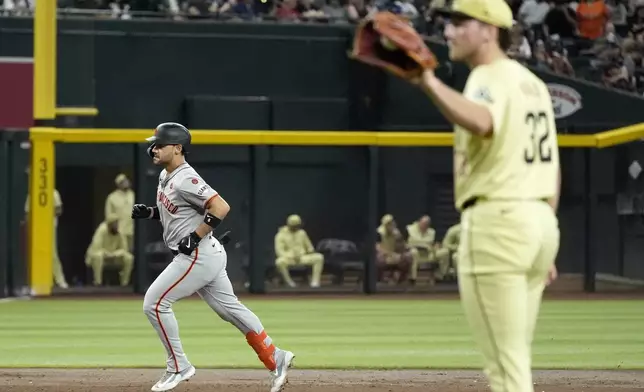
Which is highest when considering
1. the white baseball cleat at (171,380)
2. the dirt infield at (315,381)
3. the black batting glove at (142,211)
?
the black batting glove at (142,211)

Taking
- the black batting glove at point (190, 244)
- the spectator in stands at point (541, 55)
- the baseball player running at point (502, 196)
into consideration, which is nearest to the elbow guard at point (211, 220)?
the black batting glove at point (190, 244)

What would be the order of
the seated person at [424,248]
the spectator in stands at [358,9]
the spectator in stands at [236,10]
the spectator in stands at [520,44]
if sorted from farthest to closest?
the spectator in stands at [358,9] < the spectator in stands at [520,44] < the spectator in stands at [236,10] < the seated person at [424,248]

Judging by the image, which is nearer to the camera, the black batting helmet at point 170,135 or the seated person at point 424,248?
the black batting helmet at point 170,135

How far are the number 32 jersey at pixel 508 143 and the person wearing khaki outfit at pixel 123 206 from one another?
15.1m

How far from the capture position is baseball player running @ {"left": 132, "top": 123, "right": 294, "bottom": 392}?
341 inches

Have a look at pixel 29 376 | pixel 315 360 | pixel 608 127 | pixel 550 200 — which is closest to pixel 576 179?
pixel 608 127

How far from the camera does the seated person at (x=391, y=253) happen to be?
20031mm

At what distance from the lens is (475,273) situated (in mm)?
4797

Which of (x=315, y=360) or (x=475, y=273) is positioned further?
(x=315, y=360)

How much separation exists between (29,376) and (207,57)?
13046 millimetres

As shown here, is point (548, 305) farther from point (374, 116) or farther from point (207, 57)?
point (207, 57)

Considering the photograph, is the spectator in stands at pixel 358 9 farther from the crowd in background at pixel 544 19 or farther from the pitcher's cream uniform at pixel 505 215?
the pitcher's cream uniform at pixel 505 215

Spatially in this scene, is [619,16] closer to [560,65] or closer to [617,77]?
[617,77]

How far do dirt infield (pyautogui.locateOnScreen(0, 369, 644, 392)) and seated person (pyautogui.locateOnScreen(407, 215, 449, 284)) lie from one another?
31.7ft
